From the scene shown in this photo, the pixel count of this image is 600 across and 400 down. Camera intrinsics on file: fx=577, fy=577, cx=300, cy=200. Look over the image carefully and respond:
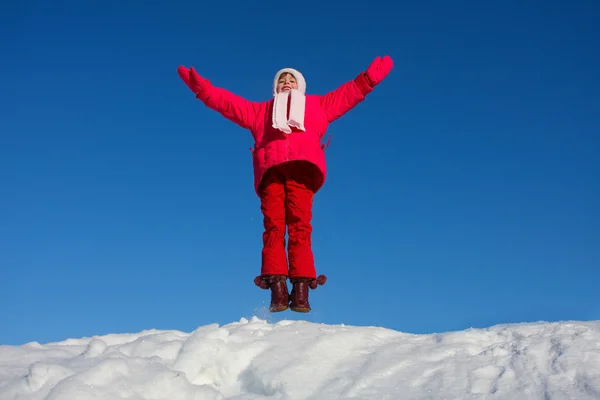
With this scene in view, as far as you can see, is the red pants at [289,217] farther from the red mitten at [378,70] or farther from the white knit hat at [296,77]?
the red mitten at [378,70]

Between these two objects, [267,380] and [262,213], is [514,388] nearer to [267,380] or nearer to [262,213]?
[267,380]

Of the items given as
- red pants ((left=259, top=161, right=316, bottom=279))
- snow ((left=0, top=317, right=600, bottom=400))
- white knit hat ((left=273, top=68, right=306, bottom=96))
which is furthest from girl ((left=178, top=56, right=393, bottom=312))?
snow ((left=0, top=317, right=600, bottom=400))

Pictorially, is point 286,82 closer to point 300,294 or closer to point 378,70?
point 378,70

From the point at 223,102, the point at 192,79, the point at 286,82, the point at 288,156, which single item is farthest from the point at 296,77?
the point at 288,156

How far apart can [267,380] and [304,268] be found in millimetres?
3241

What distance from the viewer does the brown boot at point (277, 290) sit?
6539mm

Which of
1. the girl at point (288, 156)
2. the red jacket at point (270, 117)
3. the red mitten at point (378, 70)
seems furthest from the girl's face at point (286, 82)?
the red mitten at point (378, 70)

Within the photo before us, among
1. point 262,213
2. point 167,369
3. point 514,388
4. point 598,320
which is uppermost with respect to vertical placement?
point 262,213

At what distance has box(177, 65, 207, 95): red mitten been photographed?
743 cm

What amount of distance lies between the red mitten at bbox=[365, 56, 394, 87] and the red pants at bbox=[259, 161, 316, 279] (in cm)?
147

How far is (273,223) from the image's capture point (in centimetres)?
694

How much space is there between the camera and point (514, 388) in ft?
10.1

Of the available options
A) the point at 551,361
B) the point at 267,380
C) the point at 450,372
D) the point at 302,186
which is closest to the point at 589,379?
the point at 551,361

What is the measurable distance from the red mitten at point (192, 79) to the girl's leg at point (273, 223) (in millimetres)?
1471
